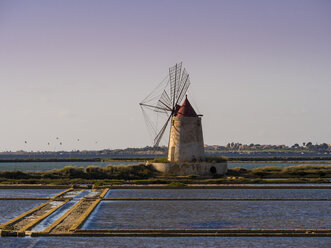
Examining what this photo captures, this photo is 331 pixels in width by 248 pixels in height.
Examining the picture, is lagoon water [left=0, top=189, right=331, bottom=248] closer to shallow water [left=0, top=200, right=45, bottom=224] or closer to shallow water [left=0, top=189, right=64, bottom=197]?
shallow water [left=0, top=200, right=45, bottom=224]

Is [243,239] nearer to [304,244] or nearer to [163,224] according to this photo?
[304,244]

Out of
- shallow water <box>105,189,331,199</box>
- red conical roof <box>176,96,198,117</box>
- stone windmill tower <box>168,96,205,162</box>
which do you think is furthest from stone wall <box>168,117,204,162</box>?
shallow water <box>105,189,331,199</box>

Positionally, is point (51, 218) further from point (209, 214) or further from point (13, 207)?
point (209, 214)

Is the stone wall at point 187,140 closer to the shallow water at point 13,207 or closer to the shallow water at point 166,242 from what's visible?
the shallow water at point 13,207

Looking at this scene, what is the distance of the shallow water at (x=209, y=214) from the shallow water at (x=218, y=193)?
3660mm

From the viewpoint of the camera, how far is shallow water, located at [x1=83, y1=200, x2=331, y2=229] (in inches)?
898

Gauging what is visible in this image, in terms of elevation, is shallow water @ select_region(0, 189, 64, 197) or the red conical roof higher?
the red conical roof

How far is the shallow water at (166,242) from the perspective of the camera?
1828cm

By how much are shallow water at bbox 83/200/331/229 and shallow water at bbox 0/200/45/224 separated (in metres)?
3.82

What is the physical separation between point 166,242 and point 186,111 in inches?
1187

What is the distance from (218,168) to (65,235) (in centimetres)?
2947

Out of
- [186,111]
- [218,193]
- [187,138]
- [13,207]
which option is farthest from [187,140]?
[13,207]

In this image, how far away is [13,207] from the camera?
2891 cm

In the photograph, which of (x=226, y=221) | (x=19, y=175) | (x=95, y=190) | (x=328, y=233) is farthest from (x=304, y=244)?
(x=19, y=175)
